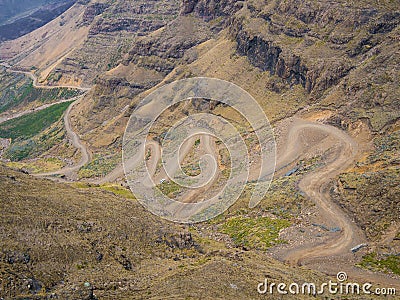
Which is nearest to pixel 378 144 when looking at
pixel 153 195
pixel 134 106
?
pixel 153 195

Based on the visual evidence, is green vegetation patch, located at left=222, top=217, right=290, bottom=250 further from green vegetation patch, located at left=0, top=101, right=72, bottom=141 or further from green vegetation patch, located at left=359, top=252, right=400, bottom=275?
green vegetation patch, located at left=0, top=101, right=72, bottom=141

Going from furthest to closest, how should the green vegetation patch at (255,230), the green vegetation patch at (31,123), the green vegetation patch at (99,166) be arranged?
1. the green vegetation patch at (31,123)
2. the green vegetation patch at (99,166)
3. the green vegetation patch at (255,230)

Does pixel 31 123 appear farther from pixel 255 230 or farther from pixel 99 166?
pixel 255 230

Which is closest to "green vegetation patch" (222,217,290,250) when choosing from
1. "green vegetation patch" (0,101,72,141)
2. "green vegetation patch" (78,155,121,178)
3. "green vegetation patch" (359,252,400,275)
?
"green vegetation patch" (359,252,400,275)

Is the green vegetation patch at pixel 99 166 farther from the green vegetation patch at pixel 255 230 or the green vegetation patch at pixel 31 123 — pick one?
the green vegetation patch at pixel 31 123

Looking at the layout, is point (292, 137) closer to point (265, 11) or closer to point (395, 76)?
point (395, 76)

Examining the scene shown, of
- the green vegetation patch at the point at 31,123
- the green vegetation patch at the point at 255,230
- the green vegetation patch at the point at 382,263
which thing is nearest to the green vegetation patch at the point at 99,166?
the green vegetation patch at the point at 255,230
